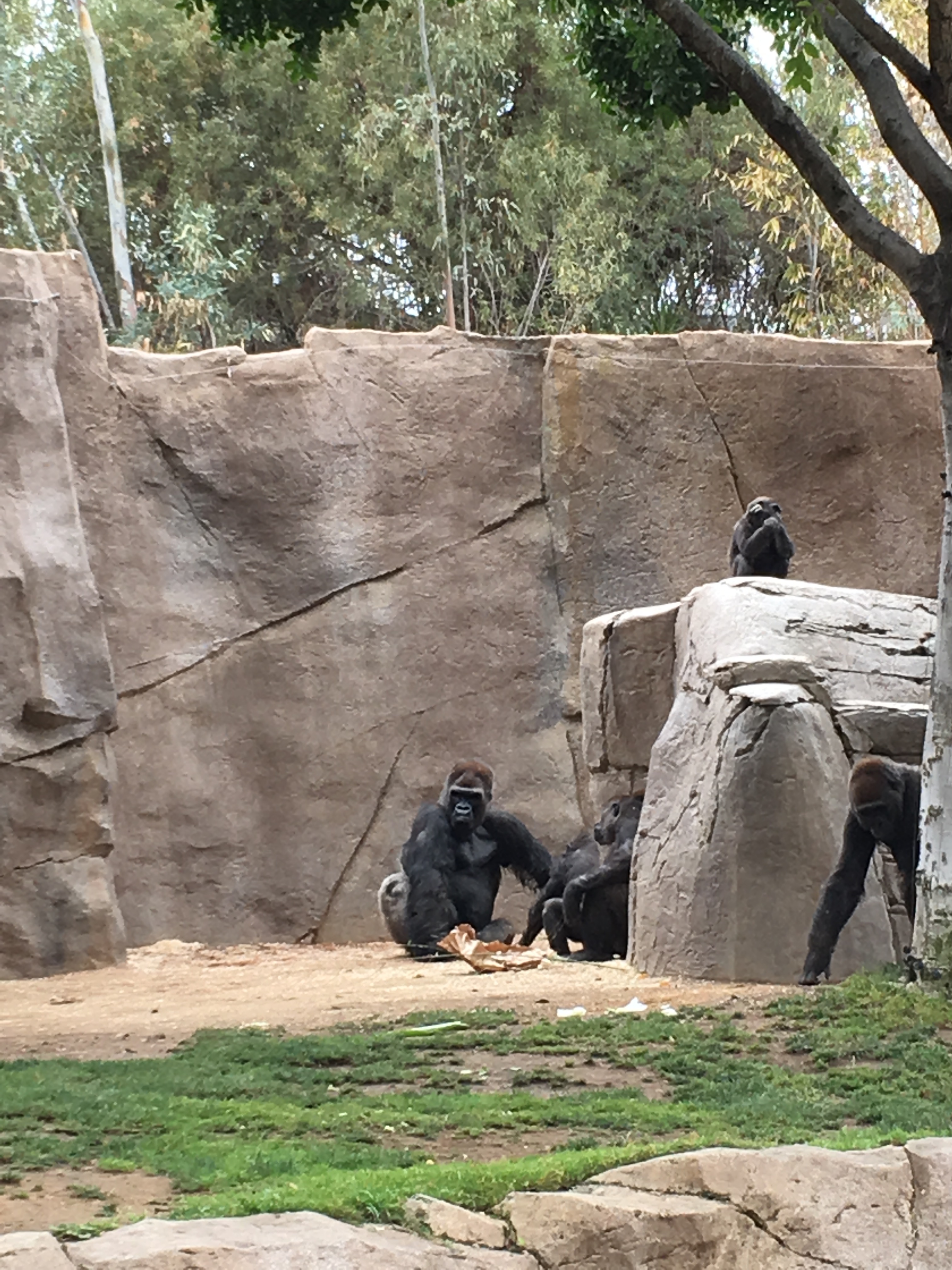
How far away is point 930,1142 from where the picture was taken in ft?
12.9

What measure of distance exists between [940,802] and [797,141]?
8.75 ft

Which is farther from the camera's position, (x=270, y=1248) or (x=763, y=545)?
(x=763, y=545)

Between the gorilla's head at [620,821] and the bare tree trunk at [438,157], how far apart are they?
34.6ft

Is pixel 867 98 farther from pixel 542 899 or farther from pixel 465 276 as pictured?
pixel 465 276

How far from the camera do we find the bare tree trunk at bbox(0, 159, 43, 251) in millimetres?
20297

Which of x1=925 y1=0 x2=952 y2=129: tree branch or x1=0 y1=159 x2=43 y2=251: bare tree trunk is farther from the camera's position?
x1=0 y1=159 x2=43 y2=251: bare tree trunk

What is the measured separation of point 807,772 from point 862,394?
21.6ft

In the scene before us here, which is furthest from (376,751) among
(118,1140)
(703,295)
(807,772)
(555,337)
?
(703,295)

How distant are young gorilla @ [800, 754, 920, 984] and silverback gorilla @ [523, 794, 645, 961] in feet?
6.62

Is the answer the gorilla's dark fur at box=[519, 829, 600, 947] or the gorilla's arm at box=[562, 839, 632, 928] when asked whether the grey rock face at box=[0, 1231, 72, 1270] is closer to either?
the gorilla's arm at box=[562, 839, 632, 928]

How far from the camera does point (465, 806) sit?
32.7ft

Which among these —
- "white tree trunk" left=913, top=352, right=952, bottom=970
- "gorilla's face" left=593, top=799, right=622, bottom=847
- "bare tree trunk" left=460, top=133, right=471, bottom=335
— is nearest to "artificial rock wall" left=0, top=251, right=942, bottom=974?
"gorilla's face" left=593, top=799, right=622, bottom=847

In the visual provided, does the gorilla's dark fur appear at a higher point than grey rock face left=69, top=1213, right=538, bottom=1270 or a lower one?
lower

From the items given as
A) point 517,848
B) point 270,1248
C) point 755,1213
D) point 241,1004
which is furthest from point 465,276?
point 270,1248
